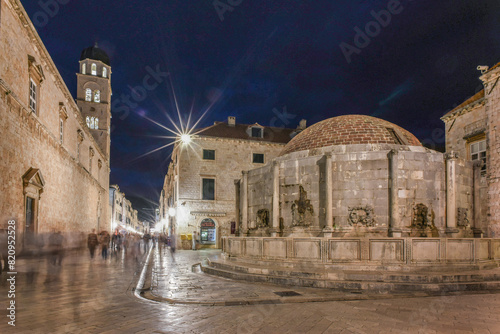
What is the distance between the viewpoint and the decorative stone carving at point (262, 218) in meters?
14.1

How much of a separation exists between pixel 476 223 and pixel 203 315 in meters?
11.4

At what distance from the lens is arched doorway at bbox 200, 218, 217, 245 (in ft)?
106

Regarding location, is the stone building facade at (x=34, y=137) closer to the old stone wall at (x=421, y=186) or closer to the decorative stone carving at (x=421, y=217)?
the old stone wall at (x=421, y=186)

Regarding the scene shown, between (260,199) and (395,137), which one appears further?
(260,199)

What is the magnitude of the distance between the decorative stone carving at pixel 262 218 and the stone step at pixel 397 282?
450 centimetres

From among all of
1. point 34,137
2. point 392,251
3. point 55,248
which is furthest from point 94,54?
point 392,251

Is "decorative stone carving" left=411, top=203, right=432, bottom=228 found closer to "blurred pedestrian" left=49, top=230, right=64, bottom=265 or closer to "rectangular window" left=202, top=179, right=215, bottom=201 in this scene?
"blurred pedestrian" left=49, top=230, right=64, bottom=265

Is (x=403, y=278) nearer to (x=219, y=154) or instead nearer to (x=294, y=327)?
(x=294, y=327)

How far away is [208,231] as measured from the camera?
32.7m

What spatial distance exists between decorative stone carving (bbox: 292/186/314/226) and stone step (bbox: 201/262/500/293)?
330cm

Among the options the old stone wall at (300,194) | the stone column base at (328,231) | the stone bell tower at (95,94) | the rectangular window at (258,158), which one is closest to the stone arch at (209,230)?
the rectangular window at (258,158)

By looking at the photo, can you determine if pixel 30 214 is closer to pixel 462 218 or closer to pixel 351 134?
pixel 351 134

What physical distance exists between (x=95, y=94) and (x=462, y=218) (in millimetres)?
47372

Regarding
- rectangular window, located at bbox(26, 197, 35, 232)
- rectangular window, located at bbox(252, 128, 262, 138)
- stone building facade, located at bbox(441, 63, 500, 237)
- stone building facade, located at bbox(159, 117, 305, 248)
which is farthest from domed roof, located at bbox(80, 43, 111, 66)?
stone building facade, located at bbox(441, 63, 500, 237)
